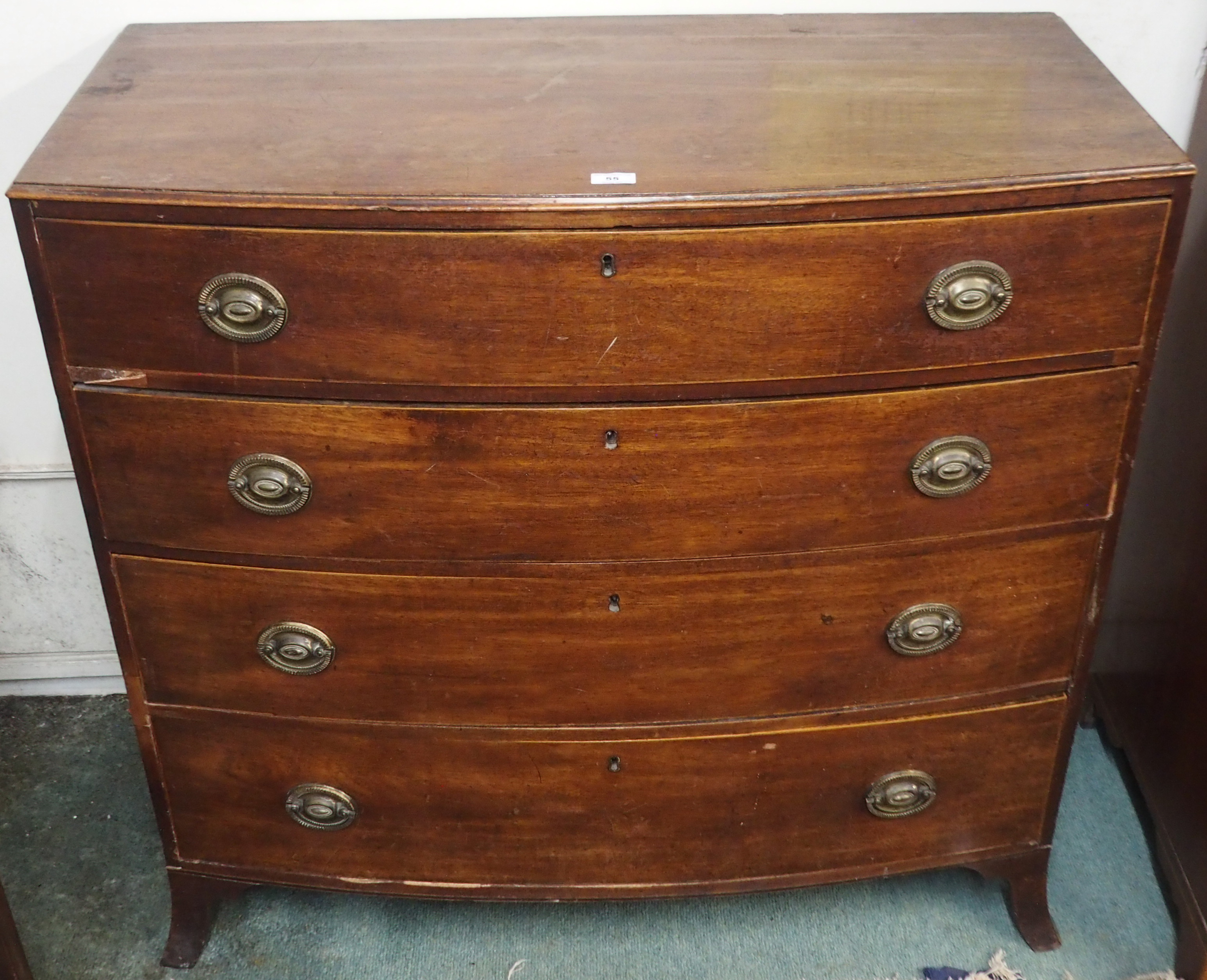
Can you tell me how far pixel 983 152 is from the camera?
129 centimetres

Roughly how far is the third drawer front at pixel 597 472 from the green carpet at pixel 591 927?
683mm

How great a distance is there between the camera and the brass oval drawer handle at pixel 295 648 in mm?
1499

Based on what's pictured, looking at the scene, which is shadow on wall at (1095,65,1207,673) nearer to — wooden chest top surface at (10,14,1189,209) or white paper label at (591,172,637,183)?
wooden chest top surface at (10,14,1189,209)

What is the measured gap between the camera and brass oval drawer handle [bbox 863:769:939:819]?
5.38 feet

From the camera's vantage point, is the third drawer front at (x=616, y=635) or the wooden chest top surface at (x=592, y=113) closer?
the wooden chest top surface at (x=592, y=113)

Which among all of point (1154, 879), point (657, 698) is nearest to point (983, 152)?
point (657, 698)

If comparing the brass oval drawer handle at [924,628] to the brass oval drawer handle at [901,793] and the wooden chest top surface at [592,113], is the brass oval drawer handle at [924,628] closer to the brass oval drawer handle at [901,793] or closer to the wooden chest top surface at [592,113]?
the brass oval drawer handle at [901,793]

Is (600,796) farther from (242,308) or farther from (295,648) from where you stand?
(242,308)

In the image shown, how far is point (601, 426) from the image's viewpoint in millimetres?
1349

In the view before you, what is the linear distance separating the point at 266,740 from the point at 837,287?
0.85 m

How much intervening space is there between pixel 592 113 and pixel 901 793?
0.89 m

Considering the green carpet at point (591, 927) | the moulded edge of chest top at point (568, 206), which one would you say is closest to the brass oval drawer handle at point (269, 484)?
the moulded edge of chest top at point (568, 206)

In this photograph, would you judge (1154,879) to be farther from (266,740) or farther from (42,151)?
(42,151)

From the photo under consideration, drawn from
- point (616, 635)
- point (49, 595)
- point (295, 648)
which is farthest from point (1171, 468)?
point (49, 595)
